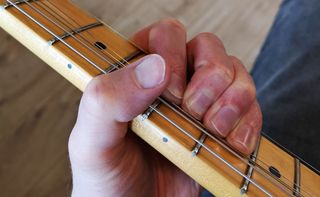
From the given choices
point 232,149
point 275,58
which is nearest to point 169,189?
point 232,149

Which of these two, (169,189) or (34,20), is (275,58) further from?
(34,20)

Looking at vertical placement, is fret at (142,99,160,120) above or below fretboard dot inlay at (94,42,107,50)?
below

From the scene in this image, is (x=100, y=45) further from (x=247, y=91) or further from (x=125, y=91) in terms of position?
(x=247, y=91)

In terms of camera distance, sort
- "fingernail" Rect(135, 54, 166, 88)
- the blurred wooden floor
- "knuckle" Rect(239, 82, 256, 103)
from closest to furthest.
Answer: "fingernail" Rect(135, 54, 166, 88) < "knuckle" Rect(239, 82, 256, 103) < the blurred wooden floor

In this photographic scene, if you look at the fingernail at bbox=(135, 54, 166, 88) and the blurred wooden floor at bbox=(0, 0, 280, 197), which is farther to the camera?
the blurred wooden floor at bbox=(0, 0, 280, 197)

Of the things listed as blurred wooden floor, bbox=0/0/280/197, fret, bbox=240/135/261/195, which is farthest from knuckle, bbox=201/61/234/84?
blurred wooden floor, bbox=0/0/280/197

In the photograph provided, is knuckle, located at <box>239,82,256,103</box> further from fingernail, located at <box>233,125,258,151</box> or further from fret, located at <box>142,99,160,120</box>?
fret, located at <box>142,99,160,120</box>

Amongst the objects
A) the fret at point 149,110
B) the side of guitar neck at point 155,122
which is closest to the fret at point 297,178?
the side of guitar neck at point 155,122
